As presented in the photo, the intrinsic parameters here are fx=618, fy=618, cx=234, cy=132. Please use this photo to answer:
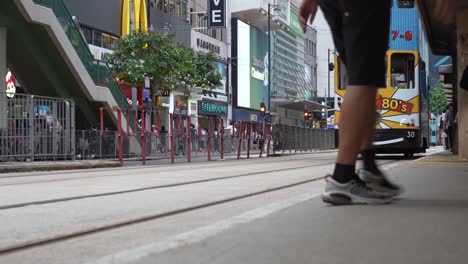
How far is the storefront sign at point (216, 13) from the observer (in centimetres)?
4944

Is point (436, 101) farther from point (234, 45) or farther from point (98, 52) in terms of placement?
point (98, 52)

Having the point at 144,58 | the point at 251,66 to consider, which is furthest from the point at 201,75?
the point at 251,66

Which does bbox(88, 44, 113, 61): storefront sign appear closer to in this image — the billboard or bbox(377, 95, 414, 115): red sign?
bbox(377, 95, 414, 115): red sign

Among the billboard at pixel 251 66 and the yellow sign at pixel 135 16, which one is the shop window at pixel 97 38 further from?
the billboard at pixel 251 66

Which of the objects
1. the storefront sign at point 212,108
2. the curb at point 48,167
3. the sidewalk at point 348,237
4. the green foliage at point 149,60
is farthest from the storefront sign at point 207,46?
→ the sidewalk at point 348,237

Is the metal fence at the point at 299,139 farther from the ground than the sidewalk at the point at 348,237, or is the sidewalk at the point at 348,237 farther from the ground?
the metal fence at the point at 299,139

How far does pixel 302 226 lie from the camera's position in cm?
349

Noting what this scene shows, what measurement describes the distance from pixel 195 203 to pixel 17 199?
5.95 feet

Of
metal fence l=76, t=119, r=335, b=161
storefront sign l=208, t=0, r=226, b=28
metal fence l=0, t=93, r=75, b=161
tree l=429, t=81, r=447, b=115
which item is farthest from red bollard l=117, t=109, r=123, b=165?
tree l=429, t=81, r=447, b=115

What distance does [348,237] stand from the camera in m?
3.09

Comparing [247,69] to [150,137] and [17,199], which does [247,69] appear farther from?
[17,199]

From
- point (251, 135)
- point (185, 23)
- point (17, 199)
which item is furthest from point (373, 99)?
point (185, 23)

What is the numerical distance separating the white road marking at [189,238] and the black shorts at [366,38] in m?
1.05

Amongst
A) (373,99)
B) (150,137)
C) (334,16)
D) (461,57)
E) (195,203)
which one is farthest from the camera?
(150,137)
